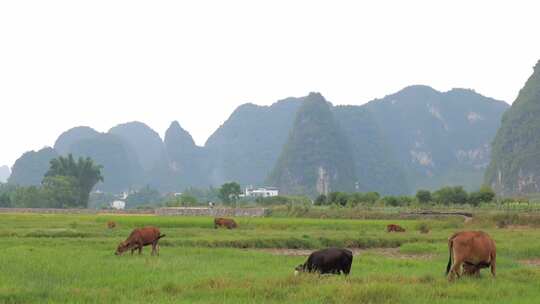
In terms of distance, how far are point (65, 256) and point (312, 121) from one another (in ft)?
423

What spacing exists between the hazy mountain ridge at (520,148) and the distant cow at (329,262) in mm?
95756

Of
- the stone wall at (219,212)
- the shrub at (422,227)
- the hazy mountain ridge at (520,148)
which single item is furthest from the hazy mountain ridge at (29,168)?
the shrub at (422,227)

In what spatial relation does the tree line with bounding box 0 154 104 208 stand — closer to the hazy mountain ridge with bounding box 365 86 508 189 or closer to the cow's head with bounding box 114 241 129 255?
the cow's head with bounding box 114 241 129 255

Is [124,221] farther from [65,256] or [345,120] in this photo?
[345,120]

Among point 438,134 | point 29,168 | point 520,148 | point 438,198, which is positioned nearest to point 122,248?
point 438,198

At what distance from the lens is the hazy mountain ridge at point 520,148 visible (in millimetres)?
99688

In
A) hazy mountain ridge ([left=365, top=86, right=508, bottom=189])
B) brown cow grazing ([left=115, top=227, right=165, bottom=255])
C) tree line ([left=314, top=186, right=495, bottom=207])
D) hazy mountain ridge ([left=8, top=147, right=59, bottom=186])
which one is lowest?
brown cow grazing ([left=115, top=227, right=165, bottom=255])

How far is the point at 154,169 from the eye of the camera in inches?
7569

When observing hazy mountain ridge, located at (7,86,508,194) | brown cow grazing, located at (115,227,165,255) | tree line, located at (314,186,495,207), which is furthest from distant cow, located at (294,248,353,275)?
hazy mountain ridge, located at (7,86,508,194)

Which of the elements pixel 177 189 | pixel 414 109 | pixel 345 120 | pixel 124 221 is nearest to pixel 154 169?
pixel 177 189

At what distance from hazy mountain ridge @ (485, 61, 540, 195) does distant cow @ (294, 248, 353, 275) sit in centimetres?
9576

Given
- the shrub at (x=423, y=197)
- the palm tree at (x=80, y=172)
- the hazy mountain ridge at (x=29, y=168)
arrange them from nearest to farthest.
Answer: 1. the shrub at (x=423, y=197)
2. the palm tree at (x=80, y=172)
3. the hazy mountain ridge at (x=29, y=168)

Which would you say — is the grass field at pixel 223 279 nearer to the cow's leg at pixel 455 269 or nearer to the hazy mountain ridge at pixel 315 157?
the cow's leg at pixel 455 269

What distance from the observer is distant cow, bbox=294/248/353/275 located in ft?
33.8
